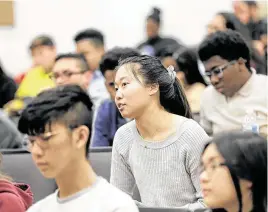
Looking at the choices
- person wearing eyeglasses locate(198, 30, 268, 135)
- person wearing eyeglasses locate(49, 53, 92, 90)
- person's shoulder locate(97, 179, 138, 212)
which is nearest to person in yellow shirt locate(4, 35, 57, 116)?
person wearing eyeglasses locate(49, 53, 92, 90)

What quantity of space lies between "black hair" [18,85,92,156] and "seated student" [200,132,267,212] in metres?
0.34

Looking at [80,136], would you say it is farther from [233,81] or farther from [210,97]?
[210,97]

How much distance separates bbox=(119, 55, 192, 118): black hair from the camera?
2.73 metres

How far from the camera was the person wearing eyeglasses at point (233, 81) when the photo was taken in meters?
3.69

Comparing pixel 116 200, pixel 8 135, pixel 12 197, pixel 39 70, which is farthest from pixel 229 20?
pixel 116 200

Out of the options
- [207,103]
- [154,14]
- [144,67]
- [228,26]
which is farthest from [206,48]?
[154,14]

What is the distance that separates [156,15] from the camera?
719cm

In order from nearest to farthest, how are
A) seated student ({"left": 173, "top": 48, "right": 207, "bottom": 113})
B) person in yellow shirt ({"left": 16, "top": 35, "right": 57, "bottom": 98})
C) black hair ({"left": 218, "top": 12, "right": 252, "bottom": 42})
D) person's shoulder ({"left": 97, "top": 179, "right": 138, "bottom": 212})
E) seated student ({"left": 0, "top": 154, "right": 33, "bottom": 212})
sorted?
person's shoulder ({"left": 97, "top": 179, "right": 138, "bottom": 212}) < seated student ({"left": 0, "top": 154, "right": 33, "bottom": 212}) < seated student ({"left": 173, "top": 48, "right": 207, "bottom": 113}) < black hair ({"left": 218, "top": 12, "right": 252, "bottom": 42}) < person in yellow shirt ({"left": 16, "top": 35, "right": 57, "bottom": 98})

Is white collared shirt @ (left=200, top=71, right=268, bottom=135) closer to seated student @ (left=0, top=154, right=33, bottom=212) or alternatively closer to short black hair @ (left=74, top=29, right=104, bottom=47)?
seated student @ (left=0, top=154, right=33, bottom=212)

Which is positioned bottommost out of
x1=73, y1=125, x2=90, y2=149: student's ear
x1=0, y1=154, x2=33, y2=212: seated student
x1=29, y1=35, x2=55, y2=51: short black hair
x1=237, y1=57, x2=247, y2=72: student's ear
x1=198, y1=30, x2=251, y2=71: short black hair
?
x1=29, y1=35, x2=55, y2=51: short black hair

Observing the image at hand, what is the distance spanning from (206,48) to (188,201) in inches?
47.6

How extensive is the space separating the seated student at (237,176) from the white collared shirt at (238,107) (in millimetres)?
1720

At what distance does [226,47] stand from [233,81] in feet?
0.57

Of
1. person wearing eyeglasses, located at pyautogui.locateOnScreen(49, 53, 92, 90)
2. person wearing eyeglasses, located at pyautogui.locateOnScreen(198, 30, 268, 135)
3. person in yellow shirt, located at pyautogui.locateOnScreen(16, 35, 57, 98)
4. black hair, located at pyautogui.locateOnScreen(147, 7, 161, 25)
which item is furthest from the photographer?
black hair, located at pyautogui.locateOnScreen(147, 7, 161, 25)
